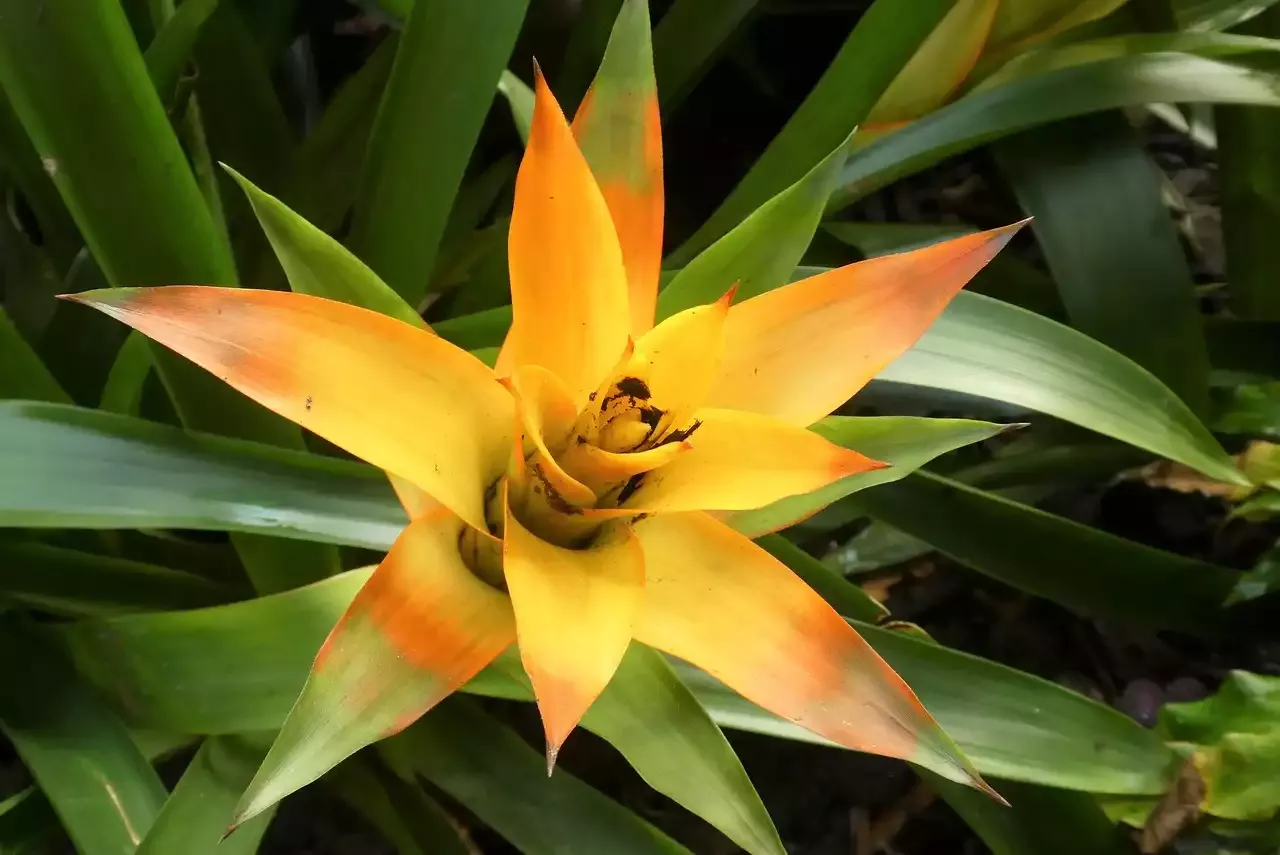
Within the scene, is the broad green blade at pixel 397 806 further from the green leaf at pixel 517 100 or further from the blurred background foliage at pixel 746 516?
the green leaf at pixel 517 100

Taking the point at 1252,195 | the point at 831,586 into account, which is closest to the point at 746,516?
the point at 831,586

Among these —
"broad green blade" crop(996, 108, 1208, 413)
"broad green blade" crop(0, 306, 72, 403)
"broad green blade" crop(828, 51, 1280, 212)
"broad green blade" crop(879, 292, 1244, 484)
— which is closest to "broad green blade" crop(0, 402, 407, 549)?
"broad green blade" crop(0, 306, 72, 403)

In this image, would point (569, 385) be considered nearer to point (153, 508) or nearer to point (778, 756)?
point (153, 508)

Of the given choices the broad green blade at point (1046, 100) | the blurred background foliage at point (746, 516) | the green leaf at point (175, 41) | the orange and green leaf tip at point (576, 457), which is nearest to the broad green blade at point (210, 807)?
the blurred background foliage at point (746, 516)

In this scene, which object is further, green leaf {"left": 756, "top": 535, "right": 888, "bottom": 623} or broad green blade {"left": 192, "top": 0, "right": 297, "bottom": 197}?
broad green blade {"left": 192, "top": 0, "right": 297, "bottom": 197}

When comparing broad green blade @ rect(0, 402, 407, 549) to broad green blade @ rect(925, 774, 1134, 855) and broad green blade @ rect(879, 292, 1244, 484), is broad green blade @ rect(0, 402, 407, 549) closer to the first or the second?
broad green blade @ rect(879, 292, 1244, 484)

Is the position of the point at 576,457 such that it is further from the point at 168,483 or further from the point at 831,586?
the point at 831,586
